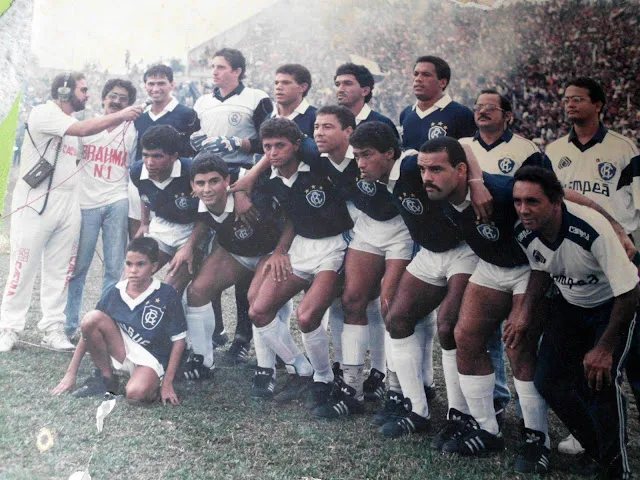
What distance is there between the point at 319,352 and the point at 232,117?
1.25 m

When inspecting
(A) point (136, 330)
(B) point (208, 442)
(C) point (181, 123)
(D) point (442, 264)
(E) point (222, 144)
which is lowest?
(B) point (208, 442)

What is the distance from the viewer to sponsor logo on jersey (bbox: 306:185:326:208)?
287cm

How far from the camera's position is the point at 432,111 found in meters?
2.63

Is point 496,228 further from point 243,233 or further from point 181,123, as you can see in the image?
point 181,123

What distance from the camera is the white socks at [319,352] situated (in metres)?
2.83

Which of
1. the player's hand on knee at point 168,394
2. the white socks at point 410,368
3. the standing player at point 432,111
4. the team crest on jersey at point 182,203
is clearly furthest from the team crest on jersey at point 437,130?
the player's hand on knee at point 168,394

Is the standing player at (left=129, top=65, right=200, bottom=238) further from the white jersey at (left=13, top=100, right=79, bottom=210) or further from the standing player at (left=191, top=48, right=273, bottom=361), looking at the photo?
the white jersey at (left=13, top=100, right=79, bottom=210)

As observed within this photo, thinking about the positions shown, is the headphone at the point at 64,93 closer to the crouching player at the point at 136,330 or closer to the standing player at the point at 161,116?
the standing player at the point at 161,116

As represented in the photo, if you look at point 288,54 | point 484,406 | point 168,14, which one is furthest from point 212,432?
point 168,14

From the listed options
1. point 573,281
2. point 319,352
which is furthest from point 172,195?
point 573,281

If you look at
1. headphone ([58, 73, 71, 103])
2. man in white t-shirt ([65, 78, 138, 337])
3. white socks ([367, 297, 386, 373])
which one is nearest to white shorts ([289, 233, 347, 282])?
white socks ([367, 297, 386, 373])

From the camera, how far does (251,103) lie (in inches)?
123

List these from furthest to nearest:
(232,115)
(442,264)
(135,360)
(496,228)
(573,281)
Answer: (232,115) < (135,360) < (442,264) < (496,228) < (573,281)

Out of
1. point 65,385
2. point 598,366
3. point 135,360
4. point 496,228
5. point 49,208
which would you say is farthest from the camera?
point 49,208
